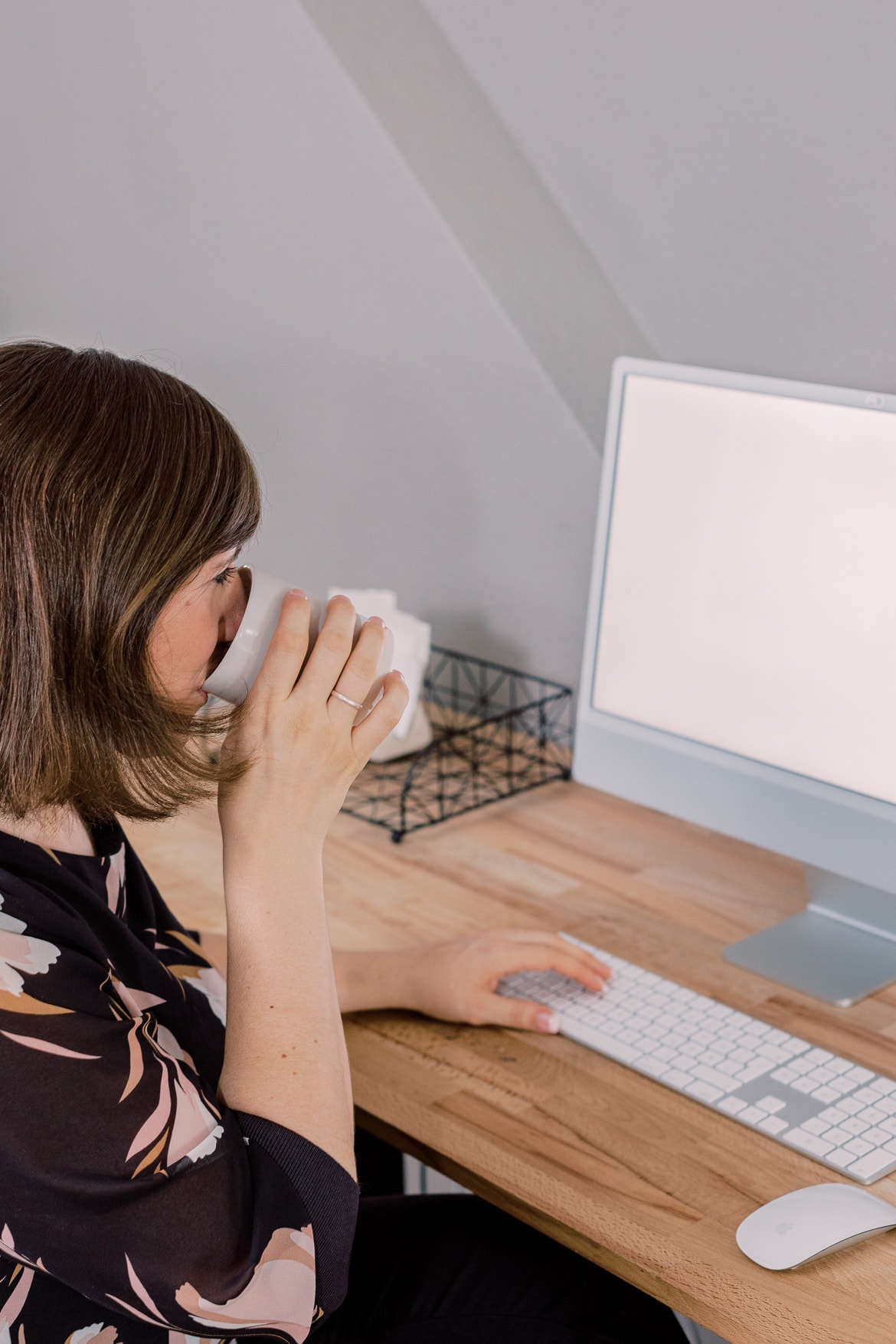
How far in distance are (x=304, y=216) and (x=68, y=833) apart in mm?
1061

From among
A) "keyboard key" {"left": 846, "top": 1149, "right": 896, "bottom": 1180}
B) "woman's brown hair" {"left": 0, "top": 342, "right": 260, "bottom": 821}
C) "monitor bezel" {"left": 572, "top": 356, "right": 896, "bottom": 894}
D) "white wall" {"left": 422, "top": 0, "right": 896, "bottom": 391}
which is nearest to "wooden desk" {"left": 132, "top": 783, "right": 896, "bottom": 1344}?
"keyboard key" {"left": 846, "top": 1149, "right": 896, "bottom": 1180}

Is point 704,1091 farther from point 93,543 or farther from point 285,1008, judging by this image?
point 93,543

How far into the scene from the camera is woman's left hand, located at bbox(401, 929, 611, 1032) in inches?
40.5

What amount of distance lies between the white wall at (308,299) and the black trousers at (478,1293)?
0.77 meters

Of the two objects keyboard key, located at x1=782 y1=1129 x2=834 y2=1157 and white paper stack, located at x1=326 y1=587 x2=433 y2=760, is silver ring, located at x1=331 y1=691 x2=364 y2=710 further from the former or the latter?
white paper stack, located at x1=326 y1=587 x2=433 y2=760

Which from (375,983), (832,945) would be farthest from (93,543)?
(832,945)

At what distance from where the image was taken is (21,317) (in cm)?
221

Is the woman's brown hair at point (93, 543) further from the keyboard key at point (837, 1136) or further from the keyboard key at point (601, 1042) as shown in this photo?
the keyboard key at point (837, 1136)

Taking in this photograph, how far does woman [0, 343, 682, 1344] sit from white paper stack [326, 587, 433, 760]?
58cm

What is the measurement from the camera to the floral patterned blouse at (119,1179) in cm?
68

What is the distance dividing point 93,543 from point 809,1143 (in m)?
0.61

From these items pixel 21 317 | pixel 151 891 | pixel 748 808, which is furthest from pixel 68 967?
pixel 21 317

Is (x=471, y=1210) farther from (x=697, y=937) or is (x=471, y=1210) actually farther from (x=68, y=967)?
(x=68, y=967)

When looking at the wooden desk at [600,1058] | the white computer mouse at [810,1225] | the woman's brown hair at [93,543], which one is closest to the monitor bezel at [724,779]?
the wooden desk at [600,1058]
